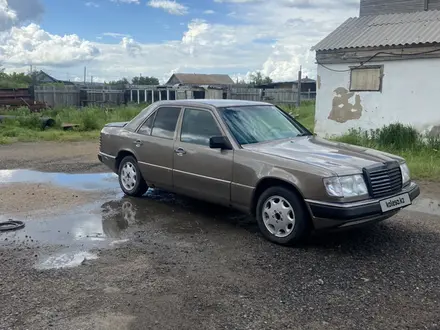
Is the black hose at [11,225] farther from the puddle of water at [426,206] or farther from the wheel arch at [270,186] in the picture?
the puddle of water at [426,206]

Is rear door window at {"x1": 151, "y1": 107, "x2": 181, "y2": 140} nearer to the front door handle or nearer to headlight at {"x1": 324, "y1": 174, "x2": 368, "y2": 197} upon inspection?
the front door handle

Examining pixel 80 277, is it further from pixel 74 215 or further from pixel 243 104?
pixel 243 104

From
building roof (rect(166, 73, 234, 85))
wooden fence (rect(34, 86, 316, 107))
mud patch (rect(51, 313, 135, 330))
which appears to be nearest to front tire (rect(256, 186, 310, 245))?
mud patch (rect(51, 313, 135, 330))

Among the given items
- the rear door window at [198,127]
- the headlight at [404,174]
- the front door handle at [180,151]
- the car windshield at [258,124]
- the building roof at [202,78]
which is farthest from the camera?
the building roof at [202,78]

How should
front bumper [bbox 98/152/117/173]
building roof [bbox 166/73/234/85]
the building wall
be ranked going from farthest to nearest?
1. building roof [bbox 166/73/234/85]
2. the building wall
3. front bumper [bbox 98/152/117/173]

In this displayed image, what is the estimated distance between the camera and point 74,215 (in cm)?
629

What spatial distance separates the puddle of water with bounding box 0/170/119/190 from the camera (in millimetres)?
8227

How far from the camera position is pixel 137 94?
29.8 metres

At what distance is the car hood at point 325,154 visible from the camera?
15.8 feet

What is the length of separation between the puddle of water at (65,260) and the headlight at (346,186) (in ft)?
8.35

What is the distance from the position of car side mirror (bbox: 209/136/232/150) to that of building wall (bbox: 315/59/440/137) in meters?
8.18

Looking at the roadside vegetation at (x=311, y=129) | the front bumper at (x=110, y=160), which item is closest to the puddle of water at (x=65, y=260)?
the front bumper at (x=110, y=160)

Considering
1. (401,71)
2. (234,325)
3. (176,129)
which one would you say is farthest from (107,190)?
(401,71)

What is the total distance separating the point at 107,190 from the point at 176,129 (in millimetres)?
2148
